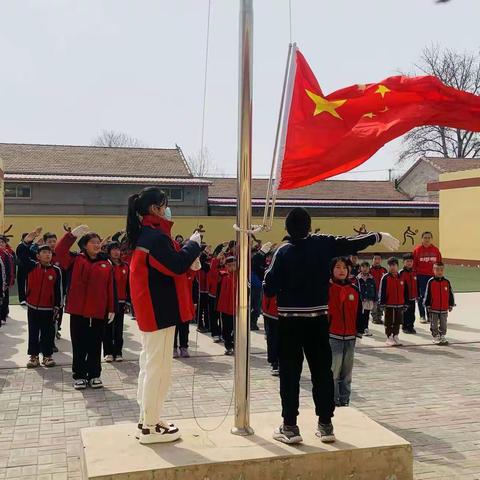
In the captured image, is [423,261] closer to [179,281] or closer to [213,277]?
[213,277]

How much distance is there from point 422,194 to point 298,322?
42.3 metres

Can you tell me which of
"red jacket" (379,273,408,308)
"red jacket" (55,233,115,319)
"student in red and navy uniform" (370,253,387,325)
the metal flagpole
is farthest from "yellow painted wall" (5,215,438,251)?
the metal flagpole

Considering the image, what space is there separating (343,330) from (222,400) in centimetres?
151

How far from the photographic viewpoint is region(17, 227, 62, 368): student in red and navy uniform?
7625 mm

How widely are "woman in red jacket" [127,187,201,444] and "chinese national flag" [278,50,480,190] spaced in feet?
3.46

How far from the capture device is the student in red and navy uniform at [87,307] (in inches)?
265

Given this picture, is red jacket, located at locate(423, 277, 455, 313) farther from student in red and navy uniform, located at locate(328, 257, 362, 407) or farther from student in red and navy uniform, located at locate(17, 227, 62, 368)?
student in red and navy uniform, located at locate(17, 227, 62, 368)

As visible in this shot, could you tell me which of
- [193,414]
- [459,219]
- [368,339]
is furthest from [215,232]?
[193,414]

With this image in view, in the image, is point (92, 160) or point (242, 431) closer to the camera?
point (242, 431)

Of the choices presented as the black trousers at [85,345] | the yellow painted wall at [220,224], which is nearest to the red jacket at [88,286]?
the black trousers at [85,345]

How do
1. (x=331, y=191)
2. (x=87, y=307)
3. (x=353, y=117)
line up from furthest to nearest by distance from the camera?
1. (x=331, y=191)
2. (x=87, y=307)
3. (x=353, y=117)

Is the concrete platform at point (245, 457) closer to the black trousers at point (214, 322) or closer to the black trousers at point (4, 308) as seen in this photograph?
the black trousers at point (214, 322)

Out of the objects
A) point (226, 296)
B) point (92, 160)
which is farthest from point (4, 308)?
point (92, 160)

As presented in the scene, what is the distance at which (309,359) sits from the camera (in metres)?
4.30
